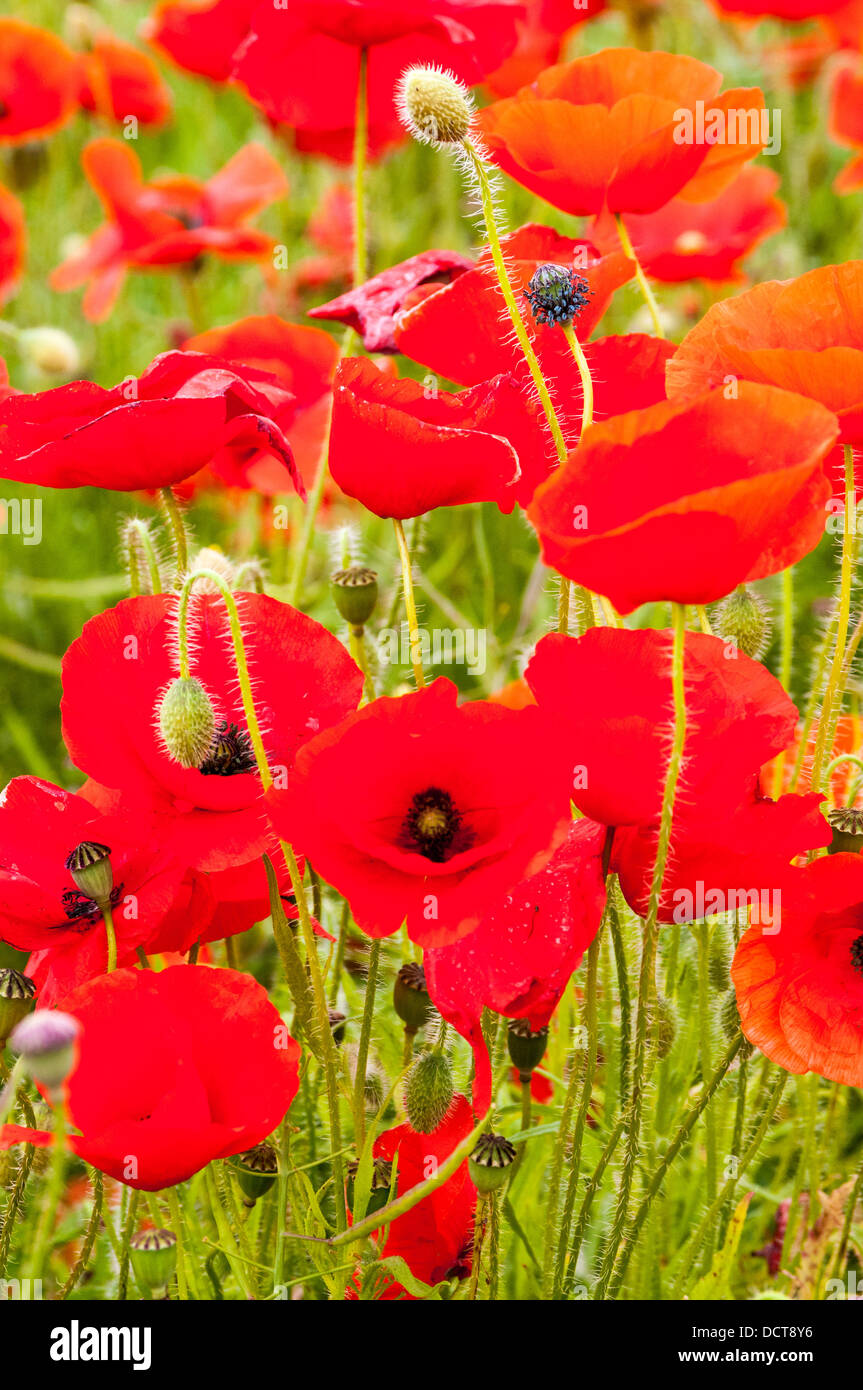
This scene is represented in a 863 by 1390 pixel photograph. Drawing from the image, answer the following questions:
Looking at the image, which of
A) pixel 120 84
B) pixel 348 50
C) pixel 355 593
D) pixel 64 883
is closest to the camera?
pixel 64 883

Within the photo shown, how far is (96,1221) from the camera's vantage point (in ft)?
3.40

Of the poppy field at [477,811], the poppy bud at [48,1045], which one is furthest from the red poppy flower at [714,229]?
the poppy bud at [48,1045]

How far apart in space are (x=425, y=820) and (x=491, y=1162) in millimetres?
206

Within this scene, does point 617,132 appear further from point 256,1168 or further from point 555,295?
point 256,1168

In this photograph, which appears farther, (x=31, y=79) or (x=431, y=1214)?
(x=31, y=79)

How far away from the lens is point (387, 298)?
3.92 ft

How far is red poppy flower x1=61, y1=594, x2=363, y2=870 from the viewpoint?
94 cm

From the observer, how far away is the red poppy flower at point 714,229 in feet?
6.86

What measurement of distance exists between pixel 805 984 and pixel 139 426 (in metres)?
0.55

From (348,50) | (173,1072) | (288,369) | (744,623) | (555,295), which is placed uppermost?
(348,50)

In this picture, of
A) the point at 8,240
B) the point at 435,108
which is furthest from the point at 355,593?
the point at 8,240

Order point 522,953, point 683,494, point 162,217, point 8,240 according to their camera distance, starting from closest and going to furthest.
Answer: point 683,494 → point 522,953 → point 162,217 → point 8,240

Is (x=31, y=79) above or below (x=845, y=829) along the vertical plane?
above
